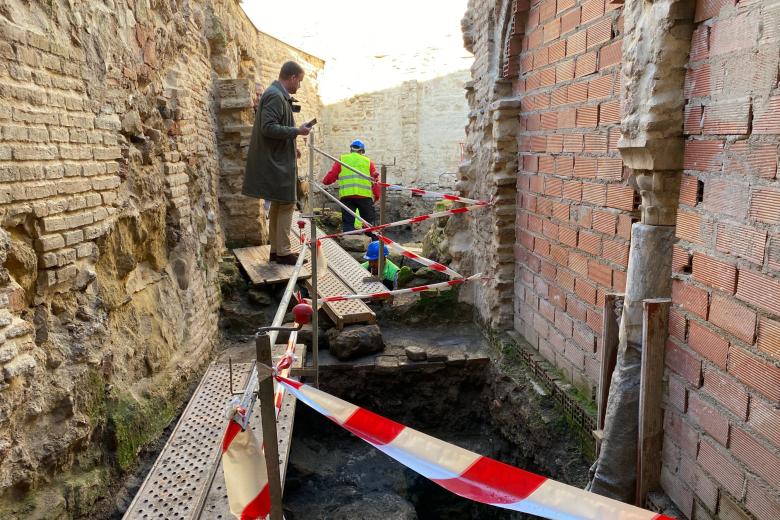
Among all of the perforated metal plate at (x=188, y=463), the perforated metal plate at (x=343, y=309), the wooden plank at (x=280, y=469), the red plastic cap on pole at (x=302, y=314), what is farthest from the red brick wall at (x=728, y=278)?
the perforated metal plate at (x=343, y=309)

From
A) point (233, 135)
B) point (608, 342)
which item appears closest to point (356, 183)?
point (233, 135)

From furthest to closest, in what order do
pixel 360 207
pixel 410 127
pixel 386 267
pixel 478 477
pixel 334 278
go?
pixel 410 127 < pixel 360 207 < pixel 386 267 < pixel 334 278 < pixel 478 477

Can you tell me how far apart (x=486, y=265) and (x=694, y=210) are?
3.13 meters

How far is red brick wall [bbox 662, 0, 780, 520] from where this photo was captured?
1953 millimetres

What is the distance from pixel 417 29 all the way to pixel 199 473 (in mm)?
13862

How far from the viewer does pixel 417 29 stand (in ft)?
49.2

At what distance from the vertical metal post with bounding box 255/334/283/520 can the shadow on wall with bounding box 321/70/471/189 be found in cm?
1319

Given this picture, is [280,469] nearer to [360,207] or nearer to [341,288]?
[341,288]

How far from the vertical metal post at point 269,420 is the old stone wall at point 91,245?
1.31 metres

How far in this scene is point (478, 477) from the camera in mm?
1651

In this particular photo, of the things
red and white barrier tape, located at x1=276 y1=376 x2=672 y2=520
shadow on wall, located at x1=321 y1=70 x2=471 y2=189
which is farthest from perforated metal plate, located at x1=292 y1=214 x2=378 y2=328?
shadow on wall, located at x1=321 y1=70 x2=471 y2=189

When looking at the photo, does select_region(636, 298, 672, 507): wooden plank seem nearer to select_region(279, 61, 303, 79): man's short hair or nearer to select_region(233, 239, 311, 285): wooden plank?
select_region(233, 239, 311, 285): wooden plank

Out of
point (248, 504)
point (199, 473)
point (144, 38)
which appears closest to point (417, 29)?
point (144, 38)

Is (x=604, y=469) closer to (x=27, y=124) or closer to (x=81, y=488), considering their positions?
(x=81, y=488)
